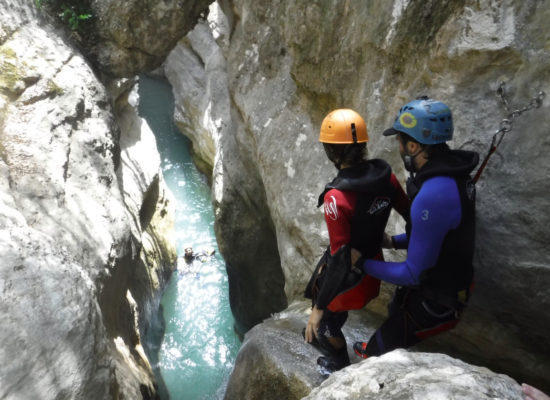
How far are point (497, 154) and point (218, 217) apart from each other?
703 centimetres

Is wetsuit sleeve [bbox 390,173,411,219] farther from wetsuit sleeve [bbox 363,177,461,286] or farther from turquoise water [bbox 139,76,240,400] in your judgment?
turquoise water [bbox 139,76,240,400]

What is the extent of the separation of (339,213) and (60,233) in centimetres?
298

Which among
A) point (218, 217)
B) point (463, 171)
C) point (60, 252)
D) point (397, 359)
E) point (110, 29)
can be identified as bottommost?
point (218, 217)

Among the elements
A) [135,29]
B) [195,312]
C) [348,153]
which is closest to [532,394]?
[348,153]

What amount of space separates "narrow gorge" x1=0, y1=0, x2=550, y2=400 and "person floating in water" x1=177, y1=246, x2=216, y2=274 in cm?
355

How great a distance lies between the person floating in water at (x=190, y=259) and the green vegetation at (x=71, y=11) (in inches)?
283

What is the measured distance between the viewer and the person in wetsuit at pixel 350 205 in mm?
2275

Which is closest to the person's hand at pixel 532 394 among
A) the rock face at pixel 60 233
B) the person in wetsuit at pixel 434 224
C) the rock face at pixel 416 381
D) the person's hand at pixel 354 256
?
the rock face at pixel 416 381

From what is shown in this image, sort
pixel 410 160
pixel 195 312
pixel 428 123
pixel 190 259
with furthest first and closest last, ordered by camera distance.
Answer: pixel 190 259
pixel 195 312
pixel 410 160
pixel 428 123

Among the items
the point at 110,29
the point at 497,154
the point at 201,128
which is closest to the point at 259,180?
the point at 110,29

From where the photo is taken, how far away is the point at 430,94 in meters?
3.00

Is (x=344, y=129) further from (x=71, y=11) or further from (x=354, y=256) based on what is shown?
(x=71, y=11)

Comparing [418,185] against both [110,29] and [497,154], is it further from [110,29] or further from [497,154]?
[110,29]

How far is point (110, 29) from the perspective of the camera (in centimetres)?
687
